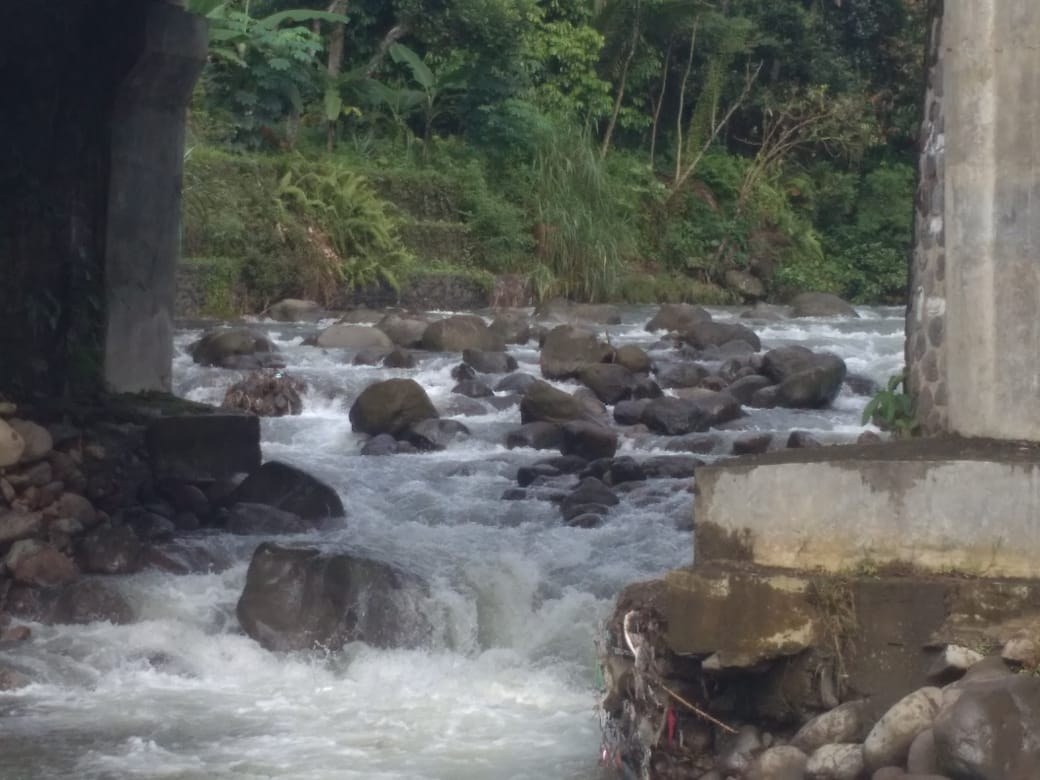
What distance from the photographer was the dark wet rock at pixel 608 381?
550 inches

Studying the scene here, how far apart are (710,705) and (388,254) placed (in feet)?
52.2

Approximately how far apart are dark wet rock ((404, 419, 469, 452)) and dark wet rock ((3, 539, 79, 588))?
423 centimetres

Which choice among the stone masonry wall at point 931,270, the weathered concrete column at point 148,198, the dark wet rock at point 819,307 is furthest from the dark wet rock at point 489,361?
the stone masonry wall at point 931,270

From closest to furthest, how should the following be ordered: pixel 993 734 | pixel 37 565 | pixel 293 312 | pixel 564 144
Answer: pixel 993 734
pixel 37 565
pixel 293 312
pixel 564 144

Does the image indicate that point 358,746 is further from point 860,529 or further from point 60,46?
point 60,46

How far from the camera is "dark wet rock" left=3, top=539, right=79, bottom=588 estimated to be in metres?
8.22

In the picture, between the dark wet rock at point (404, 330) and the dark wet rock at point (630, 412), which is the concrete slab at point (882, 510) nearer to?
the dark wet rock at point (630, 412)

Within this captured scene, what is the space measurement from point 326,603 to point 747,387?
723 cm

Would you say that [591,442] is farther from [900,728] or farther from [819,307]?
[819,307]

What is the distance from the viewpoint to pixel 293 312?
60.7 ft

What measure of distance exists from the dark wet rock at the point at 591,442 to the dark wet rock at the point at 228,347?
4.06 metres

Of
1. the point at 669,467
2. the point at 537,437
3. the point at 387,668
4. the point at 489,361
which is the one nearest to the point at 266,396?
the point at 489,361

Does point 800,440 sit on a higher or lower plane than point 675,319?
lower

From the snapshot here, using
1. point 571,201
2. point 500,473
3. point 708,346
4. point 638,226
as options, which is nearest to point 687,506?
point 500,473
